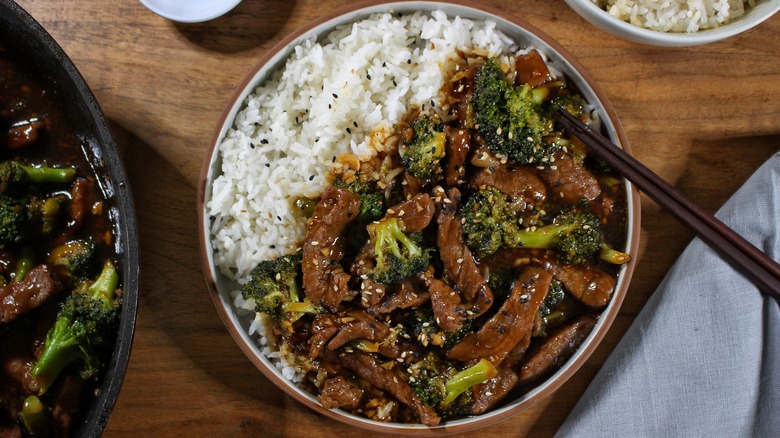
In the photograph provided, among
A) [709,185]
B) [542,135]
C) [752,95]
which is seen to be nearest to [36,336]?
[542,135]

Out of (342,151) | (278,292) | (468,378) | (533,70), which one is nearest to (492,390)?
(468,378)

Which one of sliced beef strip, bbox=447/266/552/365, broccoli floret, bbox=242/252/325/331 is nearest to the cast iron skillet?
broccoli floret, bbox=242/252/325/331

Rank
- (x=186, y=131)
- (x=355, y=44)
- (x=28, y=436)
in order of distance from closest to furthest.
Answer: (x=28, y=436), (x=355, y=44), (x=186, y=131)

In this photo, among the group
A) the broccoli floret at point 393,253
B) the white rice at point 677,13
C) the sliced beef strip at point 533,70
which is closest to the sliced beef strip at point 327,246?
the broccoli floret at point 393,253

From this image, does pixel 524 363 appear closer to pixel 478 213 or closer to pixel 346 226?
pixel 478 213

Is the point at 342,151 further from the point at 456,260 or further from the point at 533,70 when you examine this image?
the point at 533,70

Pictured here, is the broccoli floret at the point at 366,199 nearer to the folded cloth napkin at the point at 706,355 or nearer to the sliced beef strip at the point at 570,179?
the sliced beef strip at the point at 570,179

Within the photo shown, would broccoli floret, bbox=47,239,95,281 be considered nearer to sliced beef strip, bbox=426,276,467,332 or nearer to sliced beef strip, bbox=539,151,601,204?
sliced beef strip, bbox=426,276,467,332
